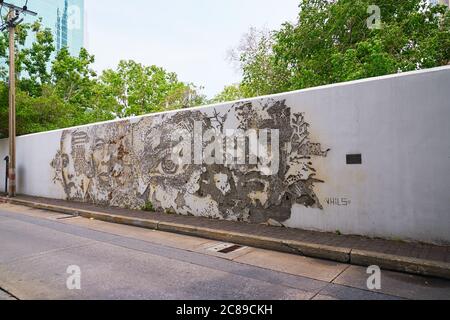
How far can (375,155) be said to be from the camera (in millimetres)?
5652

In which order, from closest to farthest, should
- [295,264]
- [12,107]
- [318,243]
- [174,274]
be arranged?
[174,274] → [295,264] → [318,243] → [12,107]

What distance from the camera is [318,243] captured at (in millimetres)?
5375

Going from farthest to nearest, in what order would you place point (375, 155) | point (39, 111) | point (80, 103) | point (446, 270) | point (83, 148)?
point (80, 103), point (39, 111), point (83, 148), point (375, 155), point (446, 270)

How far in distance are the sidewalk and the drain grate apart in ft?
0.56

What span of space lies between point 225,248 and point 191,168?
10.2 feet

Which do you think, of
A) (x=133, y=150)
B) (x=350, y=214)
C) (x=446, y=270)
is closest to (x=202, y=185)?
(x=133, y=150)

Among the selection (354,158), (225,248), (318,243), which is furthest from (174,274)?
→ (354,158)

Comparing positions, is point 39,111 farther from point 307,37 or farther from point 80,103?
point 307,37

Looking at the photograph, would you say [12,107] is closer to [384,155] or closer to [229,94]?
[384,155]

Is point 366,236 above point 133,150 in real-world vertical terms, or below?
below

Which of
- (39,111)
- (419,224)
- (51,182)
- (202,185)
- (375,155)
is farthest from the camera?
(39,111)

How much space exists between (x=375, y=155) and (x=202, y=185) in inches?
170

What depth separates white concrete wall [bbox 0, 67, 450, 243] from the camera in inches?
200
